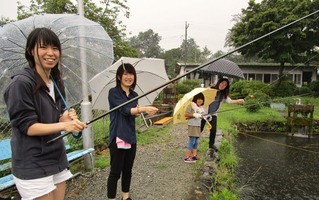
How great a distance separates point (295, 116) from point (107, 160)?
9275 mm

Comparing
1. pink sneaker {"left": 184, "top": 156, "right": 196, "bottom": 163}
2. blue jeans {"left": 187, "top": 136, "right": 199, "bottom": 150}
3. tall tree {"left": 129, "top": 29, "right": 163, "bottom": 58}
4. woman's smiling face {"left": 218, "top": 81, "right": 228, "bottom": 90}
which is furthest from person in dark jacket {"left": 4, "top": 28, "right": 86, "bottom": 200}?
tall tree {"left": 129, "top": 29, "right": 163, "bottom": 58}

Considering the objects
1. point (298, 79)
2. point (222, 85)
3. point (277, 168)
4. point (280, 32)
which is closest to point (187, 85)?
point (280, 32)

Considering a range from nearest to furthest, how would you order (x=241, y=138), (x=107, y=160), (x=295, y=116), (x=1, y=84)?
(x=1, y=84)
(x=107, y=160)
(x=241, y=138)
(x=295, y=116)

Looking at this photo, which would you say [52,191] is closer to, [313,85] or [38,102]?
[38,102]

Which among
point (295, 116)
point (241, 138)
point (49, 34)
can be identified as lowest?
point (241, 138)

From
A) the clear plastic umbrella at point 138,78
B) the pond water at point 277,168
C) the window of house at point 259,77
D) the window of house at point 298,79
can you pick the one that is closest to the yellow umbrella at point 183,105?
the clear plastic umbrella at point 138,78

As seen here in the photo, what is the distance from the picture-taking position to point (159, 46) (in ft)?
209

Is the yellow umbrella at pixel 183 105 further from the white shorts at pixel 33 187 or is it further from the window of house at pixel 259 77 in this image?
the window of house at pixel 259 77

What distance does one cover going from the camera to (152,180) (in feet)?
14.3

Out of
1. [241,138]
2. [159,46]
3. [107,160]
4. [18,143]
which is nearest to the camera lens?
[18,143]

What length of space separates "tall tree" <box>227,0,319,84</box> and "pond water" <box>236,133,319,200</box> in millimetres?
9634

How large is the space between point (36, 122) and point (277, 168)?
6.65m

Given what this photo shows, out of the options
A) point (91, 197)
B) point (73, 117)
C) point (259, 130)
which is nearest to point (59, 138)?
point (73, 117)

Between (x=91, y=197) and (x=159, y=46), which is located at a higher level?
(x=159, y=46)
